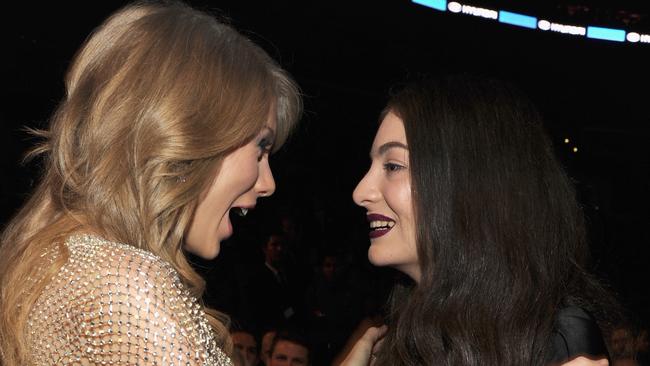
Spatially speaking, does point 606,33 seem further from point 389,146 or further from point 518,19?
point 389,146

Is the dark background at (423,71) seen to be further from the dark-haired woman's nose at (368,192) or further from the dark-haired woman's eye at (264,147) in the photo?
the dark-haired woman's eye at (264,147)

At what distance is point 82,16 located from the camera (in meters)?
4.82

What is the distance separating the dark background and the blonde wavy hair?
10.9ft

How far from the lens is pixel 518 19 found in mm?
7258

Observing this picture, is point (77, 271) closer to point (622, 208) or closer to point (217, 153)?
point (217, 153)

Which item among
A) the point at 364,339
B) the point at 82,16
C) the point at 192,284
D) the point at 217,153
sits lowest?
the point at 364,339

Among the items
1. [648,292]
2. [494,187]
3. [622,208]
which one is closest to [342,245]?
[648,292]

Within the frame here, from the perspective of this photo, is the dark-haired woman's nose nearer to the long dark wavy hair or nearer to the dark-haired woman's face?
the dark-haired woman's face

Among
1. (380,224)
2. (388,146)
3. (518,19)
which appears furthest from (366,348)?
(518,19)

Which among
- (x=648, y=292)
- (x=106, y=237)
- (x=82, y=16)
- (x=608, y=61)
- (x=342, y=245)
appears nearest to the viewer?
(x=106, y=237)

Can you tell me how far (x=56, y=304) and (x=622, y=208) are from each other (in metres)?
8.84

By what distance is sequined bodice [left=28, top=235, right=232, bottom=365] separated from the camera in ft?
4.55

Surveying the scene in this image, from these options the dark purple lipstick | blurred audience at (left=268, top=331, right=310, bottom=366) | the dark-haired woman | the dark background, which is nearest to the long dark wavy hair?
the dark-haired woman

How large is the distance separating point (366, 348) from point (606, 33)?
579 cm
